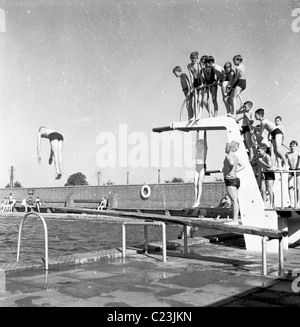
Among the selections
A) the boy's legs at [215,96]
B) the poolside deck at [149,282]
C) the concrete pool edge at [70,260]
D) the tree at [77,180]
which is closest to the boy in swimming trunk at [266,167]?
the boy's legs at [215,96]

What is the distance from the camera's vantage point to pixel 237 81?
10.4 metres

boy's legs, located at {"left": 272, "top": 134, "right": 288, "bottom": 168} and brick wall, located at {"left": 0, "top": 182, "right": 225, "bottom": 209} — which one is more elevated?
boy's legs, located at {"left": 272, "top": 134, "right": 288, "bottom": 168}

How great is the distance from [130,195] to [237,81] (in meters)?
34.5

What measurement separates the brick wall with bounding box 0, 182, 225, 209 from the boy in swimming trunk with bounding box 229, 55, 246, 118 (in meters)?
26.1

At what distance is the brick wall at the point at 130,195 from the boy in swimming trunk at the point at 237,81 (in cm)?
2611

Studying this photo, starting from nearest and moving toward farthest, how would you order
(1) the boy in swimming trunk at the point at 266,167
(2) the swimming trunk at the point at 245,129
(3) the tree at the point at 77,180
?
(1) the boy in swimming trunk at the point at 266,167, (2) the swimming trunk at the point at 245,129, (3) the tree at the point at 77,180

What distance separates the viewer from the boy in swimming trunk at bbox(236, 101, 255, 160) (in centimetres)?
1079

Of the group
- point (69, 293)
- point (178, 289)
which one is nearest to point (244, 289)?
point (178, 289)

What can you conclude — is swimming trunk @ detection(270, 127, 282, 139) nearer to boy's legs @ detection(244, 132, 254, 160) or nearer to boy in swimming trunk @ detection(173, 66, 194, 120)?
boy's legs @ detection(244, 132, 254, 160)

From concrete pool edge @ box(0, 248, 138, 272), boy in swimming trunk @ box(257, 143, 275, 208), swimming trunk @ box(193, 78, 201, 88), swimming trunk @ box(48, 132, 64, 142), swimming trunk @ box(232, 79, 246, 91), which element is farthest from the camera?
swimming trunk @ box(193, 78, 201, 88)

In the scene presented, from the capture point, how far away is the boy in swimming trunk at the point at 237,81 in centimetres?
1021

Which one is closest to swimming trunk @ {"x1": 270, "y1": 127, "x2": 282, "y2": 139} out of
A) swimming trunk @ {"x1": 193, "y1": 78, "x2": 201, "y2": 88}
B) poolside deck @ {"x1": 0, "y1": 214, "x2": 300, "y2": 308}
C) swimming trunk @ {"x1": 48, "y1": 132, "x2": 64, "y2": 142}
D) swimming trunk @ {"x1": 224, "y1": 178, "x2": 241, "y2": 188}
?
swimming trunk @ {"x1": 224, "y1": 178, "x2": 241, "y2": 188}

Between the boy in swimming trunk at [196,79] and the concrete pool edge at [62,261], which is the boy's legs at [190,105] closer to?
the boy in swimming trunk at [196,79]
